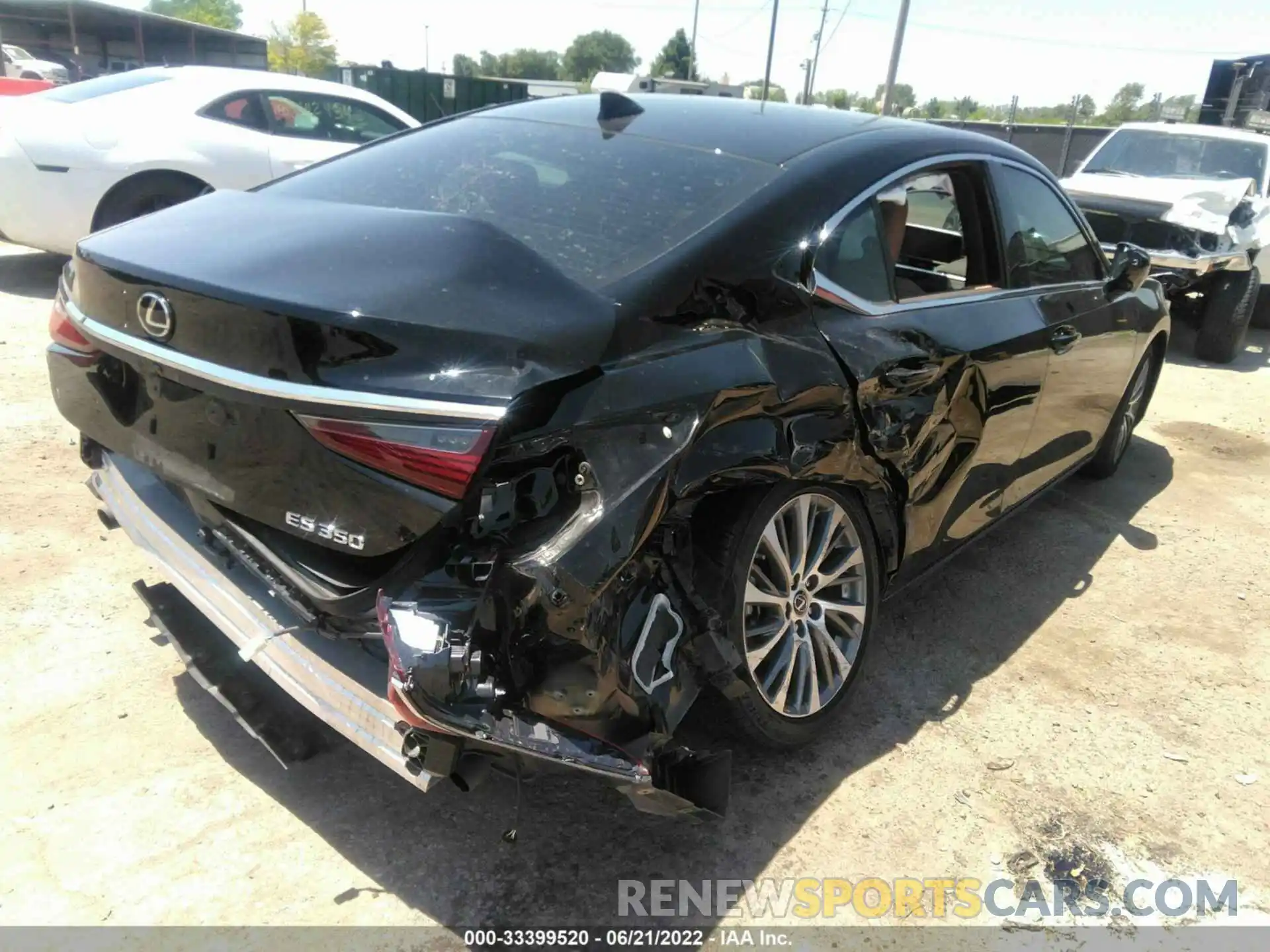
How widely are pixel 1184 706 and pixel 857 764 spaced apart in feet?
4.31

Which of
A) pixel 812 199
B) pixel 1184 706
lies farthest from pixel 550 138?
pixel 1184 706

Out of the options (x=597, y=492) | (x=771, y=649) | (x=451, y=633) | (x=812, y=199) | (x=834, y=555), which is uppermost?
(x=812, y=199)

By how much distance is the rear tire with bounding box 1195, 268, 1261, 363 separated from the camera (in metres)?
8.27

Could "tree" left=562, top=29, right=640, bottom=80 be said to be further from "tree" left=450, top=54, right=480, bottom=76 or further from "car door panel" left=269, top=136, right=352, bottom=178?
"car door panel" left=269, top=136, right=352, bottom=178

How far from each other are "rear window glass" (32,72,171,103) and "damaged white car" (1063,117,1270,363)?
727 centimetres

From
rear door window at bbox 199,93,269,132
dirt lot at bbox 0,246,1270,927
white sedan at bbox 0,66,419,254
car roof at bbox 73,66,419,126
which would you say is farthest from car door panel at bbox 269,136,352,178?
dirt lot at bbox 0,246,1270,927

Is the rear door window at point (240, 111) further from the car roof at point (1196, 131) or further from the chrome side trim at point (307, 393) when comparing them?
the car roof at point (1196, 131)

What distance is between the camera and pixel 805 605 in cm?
270

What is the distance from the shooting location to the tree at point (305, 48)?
60.9 m

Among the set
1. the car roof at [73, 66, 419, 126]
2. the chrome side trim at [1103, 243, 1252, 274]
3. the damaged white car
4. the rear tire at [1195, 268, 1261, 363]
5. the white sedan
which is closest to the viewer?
the white sedan

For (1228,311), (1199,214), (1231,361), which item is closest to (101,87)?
(1199,214)

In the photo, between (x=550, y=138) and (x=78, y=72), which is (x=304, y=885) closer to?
(x=550, y=138)

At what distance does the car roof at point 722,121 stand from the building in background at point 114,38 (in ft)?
146

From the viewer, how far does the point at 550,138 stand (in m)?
3.02
